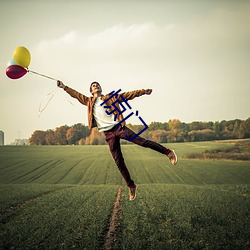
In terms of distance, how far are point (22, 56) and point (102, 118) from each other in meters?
2.82

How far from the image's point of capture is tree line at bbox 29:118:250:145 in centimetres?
5934

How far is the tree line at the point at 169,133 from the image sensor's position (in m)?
59.3

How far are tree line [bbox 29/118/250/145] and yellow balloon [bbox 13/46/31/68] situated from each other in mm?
49547

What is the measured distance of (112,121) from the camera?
21.1 feet

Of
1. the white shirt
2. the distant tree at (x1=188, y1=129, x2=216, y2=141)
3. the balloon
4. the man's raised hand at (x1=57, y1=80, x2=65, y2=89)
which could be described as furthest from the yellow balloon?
the distant tree at (x1=188, y1=129, x2=216, y2=141)

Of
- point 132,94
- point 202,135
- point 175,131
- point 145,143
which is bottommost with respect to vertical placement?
point 202,135

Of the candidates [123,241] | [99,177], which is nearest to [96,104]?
[123,241]

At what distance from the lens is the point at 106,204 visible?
12250 millimetres

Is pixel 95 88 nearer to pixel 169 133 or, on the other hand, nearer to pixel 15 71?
pixel 15 71

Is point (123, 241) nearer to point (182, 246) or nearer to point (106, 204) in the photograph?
point (182, 246)

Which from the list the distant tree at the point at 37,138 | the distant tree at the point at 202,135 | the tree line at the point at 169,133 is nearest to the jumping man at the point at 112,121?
the tree line at the point at 169,133

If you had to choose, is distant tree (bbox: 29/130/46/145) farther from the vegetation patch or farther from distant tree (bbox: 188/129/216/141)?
the vegetation patch

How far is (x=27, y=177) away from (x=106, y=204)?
25.0m

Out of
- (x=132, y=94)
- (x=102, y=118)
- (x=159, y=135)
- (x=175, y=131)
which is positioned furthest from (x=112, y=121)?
(x=175, y=131)
